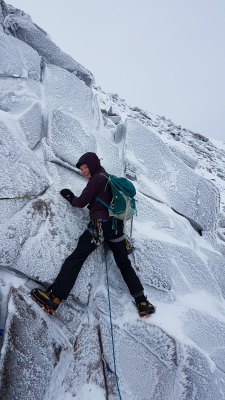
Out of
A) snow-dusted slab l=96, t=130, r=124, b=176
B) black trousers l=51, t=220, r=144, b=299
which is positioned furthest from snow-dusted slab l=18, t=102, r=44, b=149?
black trousers l=51, t=220, r=144, b=299

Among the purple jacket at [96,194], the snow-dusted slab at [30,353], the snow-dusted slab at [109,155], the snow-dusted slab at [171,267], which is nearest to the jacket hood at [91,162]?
the purple jacket at [96,194]

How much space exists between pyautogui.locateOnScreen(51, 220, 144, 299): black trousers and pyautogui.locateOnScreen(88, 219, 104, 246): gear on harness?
0.06 meters

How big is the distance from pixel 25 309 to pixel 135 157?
3.67m

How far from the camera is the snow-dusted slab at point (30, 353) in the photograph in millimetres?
2041

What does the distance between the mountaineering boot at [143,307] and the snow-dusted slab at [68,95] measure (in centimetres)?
384

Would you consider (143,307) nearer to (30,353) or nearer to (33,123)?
→ (30,353)

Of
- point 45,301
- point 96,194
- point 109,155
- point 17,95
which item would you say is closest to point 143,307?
point 45,301

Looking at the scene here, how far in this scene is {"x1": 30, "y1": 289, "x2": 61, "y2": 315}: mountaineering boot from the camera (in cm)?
252

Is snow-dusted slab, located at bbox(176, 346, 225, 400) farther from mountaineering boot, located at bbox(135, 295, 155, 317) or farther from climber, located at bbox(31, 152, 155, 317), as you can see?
climber, located at bbox(31, 152, 155, 317)

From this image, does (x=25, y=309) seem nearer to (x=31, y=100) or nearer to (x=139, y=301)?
(x=139, y=301)

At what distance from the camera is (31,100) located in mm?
4449

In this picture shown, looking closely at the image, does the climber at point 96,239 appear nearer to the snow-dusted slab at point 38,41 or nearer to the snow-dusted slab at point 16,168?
Answer: the snow-dusted slab at point 16,168

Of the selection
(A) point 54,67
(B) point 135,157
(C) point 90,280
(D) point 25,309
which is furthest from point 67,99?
(D) point 25,309

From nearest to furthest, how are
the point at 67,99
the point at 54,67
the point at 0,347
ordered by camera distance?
1. the point at 0,347
2. the point at 67,99
3. the point at 54,67
